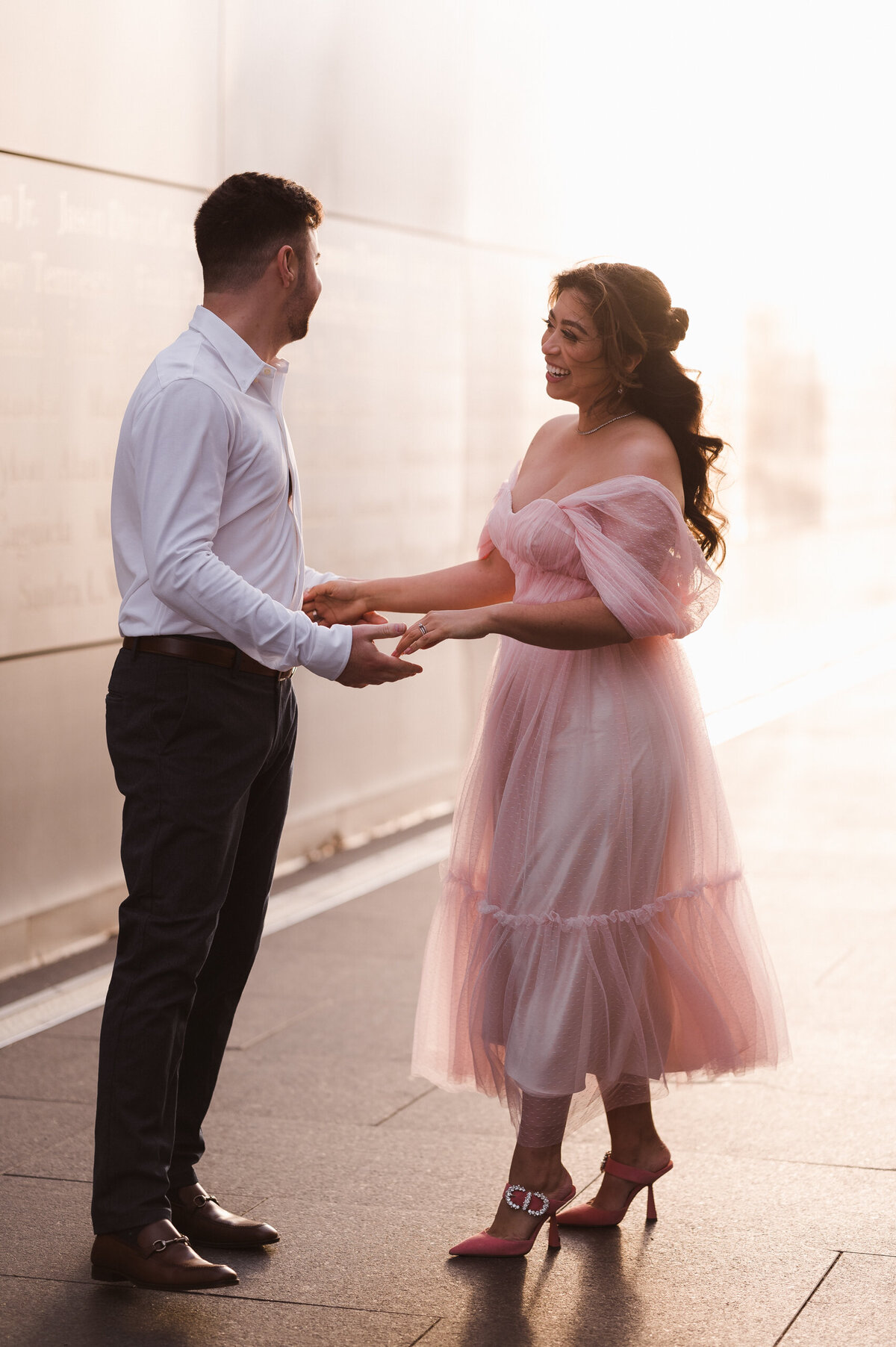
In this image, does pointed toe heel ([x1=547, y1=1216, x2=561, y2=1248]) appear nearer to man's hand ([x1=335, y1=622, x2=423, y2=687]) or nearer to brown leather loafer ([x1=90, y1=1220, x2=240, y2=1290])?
brown leather loafer ([x1=90, y1=1220, x2=240, y2=1290])

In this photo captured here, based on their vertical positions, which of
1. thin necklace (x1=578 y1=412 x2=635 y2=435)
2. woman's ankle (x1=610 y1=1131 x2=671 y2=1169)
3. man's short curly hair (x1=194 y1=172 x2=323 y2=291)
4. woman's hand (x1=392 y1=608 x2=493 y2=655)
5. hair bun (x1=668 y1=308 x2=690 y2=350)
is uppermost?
man's short curly hair (x1=194 y1=172 x2=323 y2=291)

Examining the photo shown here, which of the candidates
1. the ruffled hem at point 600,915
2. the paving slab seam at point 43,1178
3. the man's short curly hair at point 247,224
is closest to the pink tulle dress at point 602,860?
the ruffled hem at point 600,915

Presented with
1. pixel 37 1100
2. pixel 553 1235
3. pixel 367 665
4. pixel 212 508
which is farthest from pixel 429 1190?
pixel 212 508

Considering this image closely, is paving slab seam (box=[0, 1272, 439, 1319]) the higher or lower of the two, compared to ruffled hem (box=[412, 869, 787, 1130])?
lower

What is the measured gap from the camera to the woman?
11.6 ft

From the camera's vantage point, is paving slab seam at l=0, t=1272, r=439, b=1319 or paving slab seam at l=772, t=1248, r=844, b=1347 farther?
paving slab seam at l=0, t=1272, r=439, b=1319

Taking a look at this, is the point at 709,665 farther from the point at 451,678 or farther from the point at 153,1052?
the point at 153,1052

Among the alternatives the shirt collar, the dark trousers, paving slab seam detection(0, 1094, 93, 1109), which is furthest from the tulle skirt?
paving slab seam detection(0, 1094, 93, 1109)

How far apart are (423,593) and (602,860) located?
0.82 meters

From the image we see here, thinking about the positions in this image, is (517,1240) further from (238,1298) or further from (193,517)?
(193,517)

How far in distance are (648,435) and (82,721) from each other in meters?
3.03

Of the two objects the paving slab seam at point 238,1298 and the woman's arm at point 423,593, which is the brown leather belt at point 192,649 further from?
the paving slab seam at point 238,1298

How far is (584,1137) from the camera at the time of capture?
4.37 metres

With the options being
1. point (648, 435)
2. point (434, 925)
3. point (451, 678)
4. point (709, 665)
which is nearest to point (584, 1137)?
point (434, 925)
